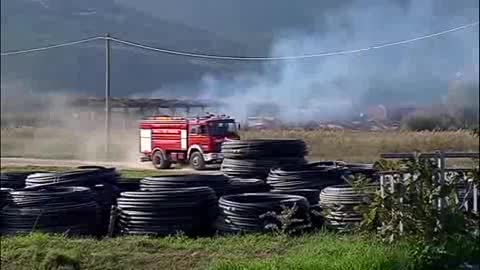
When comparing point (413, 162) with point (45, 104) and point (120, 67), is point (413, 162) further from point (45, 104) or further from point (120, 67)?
point (45, 104)

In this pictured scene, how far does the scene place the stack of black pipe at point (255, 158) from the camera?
15641 millimetres

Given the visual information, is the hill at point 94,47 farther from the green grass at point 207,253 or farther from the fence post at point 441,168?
the fence post at point 441,168

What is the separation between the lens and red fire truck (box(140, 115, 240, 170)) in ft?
81.0

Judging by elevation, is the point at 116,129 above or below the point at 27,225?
above

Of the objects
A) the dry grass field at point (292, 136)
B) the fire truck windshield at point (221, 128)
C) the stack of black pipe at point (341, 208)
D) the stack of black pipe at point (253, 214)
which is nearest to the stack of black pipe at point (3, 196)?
the stack of black pipe at point (253, 214)

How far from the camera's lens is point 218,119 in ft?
77.9

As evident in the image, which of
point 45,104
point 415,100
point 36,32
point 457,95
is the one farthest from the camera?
point 45,104

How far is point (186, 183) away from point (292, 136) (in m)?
9.32

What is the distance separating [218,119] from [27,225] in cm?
1212

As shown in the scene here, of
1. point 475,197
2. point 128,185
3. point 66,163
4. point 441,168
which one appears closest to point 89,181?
point 128,185

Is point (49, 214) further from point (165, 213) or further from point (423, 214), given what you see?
point (423, 214)

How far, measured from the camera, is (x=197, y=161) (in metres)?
27.5

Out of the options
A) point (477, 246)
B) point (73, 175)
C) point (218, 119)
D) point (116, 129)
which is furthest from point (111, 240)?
point (218, 119)

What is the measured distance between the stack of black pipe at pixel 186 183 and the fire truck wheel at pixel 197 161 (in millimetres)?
12991
